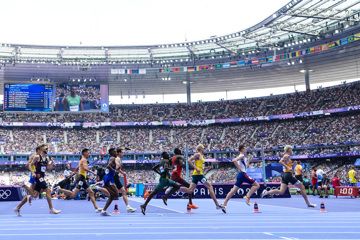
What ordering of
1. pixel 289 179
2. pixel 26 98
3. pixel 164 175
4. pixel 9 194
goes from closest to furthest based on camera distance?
pixel 164 175
pixel 289 179
pixel 9 194
pixel 26 98

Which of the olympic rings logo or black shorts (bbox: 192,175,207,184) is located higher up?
black shorts (bbox: 192,175,207,184)

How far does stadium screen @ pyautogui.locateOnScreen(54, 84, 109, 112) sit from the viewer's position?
6191 centimetres

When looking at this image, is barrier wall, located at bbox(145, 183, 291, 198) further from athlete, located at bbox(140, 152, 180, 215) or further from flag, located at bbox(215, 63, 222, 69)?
flag, located at bbox(215, 63, 222, 69)

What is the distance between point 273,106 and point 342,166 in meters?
16.2

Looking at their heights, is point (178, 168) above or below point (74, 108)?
below

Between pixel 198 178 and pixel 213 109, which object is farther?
pixel 213 109

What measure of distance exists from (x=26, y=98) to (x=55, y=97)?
444 cm

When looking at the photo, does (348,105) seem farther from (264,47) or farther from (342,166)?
(264,47)

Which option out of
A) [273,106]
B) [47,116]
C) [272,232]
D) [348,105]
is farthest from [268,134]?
[272,232]

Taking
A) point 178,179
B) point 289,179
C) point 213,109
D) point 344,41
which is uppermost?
point 344,41

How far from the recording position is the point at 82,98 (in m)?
62.5

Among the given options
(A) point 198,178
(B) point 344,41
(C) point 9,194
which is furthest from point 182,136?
(A) point 198,178

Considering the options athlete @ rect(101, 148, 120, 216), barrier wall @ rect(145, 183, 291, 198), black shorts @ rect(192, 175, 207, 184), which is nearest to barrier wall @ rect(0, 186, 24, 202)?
barrier wall @ rect(145, 183, 291, 198)

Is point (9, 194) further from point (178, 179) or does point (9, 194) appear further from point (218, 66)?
point (218, 66)
